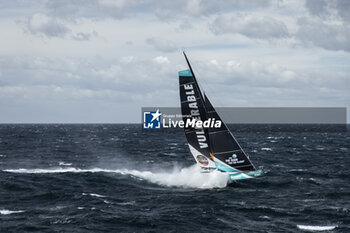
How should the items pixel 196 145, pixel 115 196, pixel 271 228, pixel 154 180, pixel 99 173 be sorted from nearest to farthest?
pixel 271 228, pixel 115 196, pixel 196 145, pixel 154 180, pixel 99 173

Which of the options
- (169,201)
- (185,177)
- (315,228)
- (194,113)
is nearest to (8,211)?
(169,201)

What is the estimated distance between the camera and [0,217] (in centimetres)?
2483

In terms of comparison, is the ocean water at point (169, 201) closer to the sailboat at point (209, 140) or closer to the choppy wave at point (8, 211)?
the choppy wave at point (8, 211)

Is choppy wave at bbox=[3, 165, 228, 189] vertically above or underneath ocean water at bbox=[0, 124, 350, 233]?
above

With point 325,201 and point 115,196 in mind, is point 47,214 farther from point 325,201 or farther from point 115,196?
point 325,201

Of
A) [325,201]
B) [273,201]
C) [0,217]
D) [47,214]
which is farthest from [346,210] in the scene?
[0,217]

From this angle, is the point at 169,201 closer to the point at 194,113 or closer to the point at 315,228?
the point at 194,113

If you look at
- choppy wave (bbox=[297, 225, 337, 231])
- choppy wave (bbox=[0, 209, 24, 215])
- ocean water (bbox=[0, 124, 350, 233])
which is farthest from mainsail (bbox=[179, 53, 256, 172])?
choppy wave (bbox=[0, 209, 24, 215])

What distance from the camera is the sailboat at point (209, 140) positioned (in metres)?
31.7

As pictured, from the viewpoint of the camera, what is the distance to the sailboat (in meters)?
31.7

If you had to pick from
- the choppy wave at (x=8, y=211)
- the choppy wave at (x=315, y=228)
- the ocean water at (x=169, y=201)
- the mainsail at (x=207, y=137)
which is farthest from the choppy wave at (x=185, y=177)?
the choppy wave at (x=8, y=211)

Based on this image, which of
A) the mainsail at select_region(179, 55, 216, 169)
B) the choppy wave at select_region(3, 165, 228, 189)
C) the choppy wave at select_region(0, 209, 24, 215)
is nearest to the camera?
the choppy wave at select_region(0, 209, 24, 215)

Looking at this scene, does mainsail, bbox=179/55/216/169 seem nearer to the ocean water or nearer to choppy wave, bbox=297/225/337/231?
the ocean water

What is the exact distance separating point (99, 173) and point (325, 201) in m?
23.3
